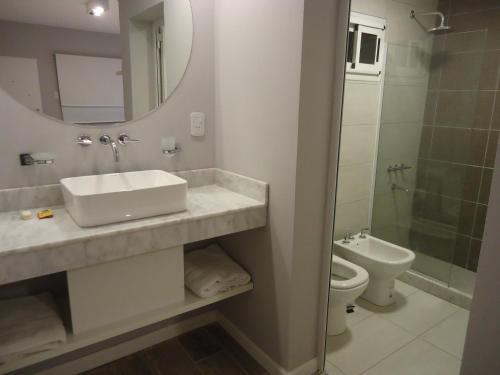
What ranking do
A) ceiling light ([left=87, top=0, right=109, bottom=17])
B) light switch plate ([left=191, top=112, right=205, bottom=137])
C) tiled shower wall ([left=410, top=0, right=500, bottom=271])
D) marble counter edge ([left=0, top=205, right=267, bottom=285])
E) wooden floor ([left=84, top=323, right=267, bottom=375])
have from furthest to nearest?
tiled shower wall ([left=410, top=0, right=500, bottom=271]) < light switch plate ([left=191, top=112, right=205, bottom=137]) < wooden floor ([left=84, top=323, right=267, bottom=375]) < ceiling light ([left=87, top=0, right=109, bottom=17]) < marble counter edge ([left=0, top=205, right=267, bottom=285])

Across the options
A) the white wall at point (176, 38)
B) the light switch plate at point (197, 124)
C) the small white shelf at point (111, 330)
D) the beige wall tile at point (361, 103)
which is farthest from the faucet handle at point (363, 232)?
the white wall at point (176, 38)

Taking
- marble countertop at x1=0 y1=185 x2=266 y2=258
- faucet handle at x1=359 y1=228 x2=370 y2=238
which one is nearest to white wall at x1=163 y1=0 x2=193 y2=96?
marble countertop at x1=0 y1=185 x2=266 y2=258

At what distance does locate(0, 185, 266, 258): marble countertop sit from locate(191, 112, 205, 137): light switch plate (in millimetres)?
402

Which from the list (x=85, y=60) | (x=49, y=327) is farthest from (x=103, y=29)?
(x=49, y=327)

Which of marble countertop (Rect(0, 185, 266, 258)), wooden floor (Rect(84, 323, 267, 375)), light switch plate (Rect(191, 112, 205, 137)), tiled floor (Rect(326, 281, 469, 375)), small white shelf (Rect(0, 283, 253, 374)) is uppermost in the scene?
light switch plate (Rect(191, 112, 205, 137))

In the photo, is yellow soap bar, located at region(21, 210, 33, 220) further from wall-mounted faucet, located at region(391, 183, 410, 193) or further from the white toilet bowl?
wall-mounted faucet, located at region(391, 183, 410, 193)

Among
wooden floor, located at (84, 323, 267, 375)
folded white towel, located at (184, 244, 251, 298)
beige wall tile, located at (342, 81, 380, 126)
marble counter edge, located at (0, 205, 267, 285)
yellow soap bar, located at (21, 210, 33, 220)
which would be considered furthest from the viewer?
beige wall tile, located at (342, 81, 380, 126)

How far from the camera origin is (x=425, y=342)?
213 centimetres

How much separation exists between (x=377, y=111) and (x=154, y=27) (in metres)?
1.60

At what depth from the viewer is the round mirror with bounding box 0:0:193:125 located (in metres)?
1.57

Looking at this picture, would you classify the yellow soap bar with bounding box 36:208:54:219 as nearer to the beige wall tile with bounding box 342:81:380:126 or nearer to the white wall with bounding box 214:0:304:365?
the white wall with bounding box 214:0:304:365

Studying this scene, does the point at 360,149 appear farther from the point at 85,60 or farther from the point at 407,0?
the point at 85,60

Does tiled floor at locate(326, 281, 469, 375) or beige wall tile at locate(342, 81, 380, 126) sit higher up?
beige wall tile at locate(342, 81, 380, 126)

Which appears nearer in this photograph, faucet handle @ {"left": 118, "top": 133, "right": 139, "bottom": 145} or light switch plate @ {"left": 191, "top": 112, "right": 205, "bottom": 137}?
faucet handle @ {"left": 118, "top": 133, "right": 139, "bottom": 145}
